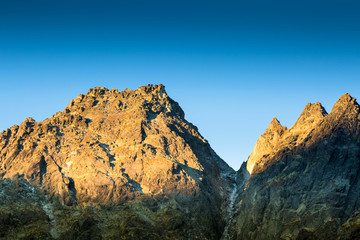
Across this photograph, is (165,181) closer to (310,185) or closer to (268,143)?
(310,185)

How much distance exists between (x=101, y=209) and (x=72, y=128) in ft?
179

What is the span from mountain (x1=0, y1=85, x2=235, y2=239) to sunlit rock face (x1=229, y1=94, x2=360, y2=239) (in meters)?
17.1

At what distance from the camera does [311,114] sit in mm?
182750

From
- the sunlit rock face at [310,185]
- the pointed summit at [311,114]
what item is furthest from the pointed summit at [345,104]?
the pointed summit at [311,114]

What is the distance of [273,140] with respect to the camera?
195 m

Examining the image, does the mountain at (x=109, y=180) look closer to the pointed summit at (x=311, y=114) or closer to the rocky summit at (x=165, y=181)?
the rocky summit at (x=165, y=181)

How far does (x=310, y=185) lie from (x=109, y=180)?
75.2 metres

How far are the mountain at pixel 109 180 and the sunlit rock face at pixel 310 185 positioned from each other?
17148 mm

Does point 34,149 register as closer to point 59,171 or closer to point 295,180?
point 59,171

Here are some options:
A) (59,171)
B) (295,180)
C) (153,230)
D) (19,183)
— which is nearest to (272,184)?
(295,180)

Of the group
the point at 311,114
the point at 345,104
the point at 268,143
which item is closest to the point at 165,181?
the point at 268,143

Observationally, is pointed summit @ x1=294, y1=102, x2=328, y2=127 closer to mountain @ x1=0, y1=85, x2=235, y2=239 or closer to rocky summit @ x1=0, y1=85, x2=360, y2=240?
rocky summit @ x1=0, y1=85, x2=360, y2=240

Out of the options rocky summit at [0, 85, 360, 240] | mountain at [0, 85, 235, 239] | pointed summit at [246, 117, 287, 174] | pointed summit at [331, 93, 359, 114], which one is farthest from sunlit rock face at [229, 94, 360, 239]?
mountain at [0, 85, 235, 239]

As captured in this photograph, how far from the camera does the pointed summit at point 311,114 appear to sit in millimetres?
178850
